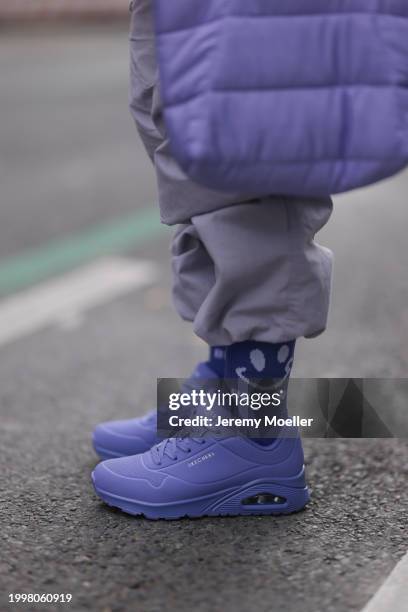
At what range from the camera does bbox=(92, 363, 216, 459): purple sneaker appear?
2205 mm

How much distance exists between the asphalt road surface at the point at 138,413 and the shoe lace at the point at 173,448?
0.12 metres

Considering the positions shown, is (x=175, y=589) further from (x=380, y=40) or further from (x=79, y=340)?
(x=79, y=340)

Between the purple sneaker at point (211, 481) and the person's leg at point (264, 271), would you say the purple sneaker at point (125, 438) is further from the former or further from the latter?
the person's leg at point (264, 271)

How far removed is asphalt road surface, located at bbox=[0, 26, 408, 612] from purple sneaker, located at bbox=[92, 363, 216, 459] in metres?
0.06

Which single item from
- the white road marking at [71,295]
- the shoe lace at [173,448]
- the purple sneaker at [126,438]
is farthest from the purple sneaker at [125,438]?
the white road marking at [71,295]

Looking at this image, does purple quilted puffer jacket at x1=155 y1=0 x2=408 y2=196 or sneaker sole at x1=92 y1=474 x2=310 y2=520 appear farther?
sneaker sole at x1=92 y1=474 x2=310 y2=520

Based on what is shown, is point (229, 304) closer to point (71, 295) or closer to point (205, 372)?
point (205, 372)

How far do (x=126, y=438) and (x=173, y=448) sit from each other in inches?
12.4

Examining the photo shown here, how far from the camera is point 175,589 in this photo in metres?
1.59

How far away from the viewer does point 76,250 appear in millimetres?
4539

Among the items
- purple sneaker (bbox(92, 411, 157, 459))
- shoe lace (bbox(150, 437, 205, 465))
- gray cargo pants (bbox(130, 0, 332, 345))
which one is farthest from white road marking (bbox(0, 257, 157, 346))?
gray cargo pants (bbox(130, 0, 332, 345))

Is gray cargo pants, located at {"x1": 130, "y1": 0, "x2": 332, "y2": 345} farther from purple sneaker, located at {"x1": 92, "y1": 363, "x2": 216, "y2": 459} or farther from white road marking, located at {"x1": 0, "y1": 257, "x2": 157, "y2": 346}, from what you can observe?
white road marking, located at {"x1": 0, "y1": 257, "x2": 157, "y2": 346}

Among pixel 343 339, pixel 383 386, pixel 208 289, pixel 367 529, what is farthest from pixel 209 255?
pixel 343 339

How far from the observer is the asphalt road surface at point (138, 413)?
1.63 meters
